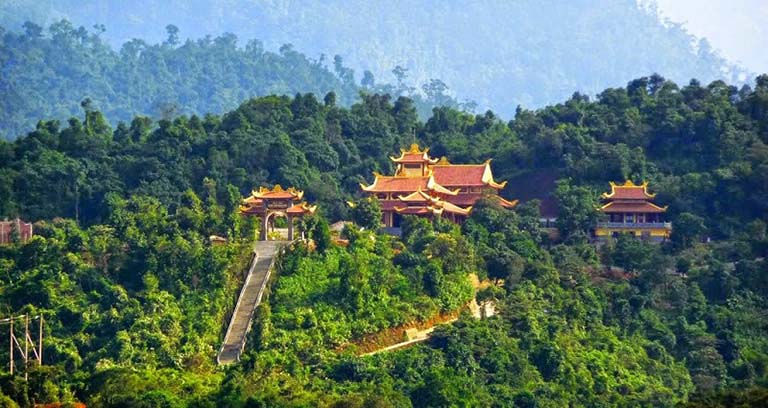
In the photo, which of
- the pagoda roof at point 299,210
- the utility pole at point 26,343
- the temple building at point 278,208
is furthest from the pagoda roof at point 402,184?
the utility pole at point 26,343

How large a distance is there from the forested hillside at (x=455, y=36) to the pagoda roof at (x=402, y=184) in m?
82.4

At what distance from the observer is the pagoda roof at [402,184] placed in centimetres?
5472

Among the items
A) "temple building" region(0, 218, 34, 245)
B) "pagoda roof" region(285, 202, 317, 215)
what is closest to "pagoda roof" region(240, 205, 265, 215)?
"pagoda roof" region(285, 202, 317, 215)

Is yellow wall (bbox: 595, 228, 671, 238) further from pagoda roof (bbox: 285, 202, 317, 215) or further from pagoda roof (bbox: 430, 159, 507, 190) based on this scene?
pagoda roof (bbox: 285, 202, 317, 215)

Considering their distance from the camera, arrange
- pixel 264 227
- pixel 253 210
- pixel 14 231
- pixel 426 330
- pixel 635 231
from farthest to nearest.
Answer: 1. pixel 635 231
2. pixel 253 210
3. pixel 264 227
4. pixel 14 231
5. pixel 426 330

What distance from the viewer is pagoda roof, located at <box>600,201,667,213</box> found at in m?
54.7

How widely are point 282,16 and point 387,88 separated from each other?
30.5m

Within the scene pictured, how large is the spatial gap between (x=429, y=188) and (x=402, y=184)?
30.5 inches

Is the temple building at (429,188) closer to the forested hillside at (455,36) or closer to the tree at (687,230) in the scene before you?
the tree at (687,230)

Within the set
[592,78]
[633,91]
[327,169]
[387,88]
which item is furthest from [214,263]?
[592,78]

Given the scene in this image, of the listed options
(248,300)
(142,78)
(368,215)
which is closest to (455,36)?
(142,78)

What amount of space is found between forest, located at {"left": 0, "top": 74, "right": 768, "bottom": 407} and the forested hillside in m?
76.4

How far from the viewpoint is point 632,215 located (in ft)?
181

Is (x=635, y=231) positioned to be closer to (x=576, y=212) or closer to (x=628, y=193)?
(x=628, y=193)
